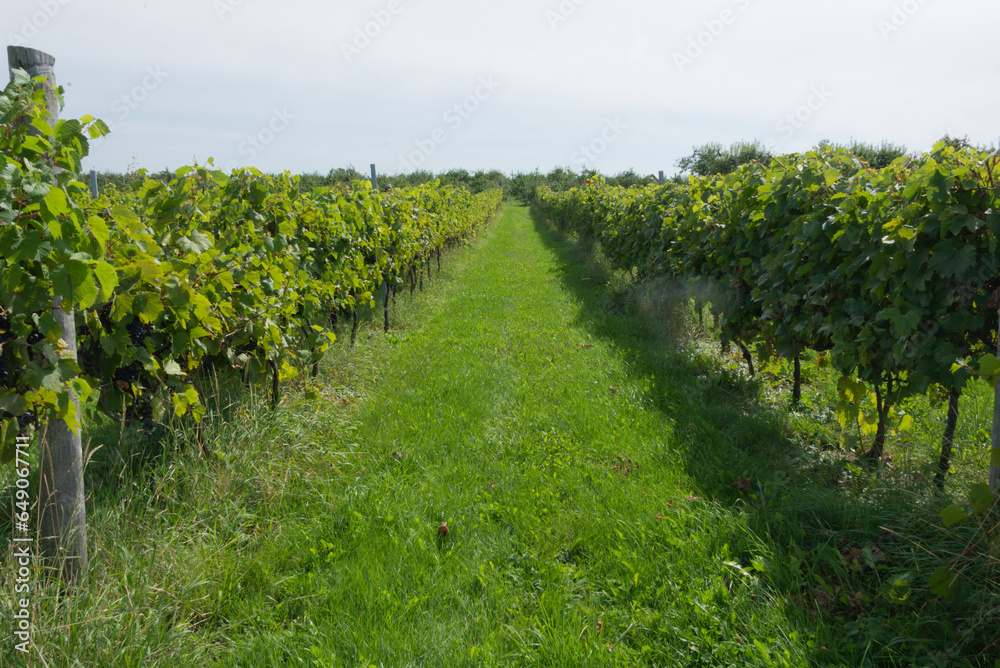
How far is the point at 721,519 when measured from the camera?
10.6 feet

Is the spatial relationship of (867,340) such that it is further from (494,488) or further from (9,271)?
(9,271)

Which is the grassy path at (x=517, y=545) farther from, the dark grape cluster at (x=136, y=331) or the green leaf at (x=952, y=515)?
the dark grape cluster at (x=136, y=331)

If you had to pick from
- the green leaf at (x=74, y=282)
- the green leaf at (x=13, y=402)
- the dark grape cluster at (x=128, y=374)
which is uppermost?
the green leaf at (x=74, y=282)

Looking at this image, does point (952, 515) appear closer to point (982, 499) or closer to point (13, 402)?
point (982, 499)

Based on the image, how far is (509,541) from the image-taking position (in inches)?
127

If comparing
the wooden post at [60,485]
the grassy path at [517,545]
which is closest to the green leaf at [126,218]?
the wooden post at [60,485]

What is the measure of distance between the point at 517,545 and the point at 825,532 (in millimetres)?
1632

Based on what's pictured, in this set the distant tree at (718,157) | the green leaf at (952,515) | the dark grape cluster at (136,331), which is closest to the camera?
the green leaf at (952,515)

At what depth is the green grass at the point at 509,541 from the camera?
7.72 ft

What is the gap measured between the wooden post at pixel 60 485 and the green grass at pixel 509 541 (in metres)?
0.11

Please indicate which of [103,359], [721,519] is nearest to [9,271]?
[103,359]

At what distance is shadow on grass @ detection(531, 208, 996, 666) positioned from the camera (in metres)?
2.35

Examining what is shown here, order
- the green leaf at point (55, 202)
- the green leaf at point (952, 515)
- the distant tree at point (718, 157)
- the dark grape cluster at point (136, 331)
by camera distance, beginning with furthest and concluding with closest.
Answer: the distant tree at point (718, 157)
the dark grape cluster at point (136, 331)
the green leaf at point (952, 515)
the green leaf at point (55, 202)

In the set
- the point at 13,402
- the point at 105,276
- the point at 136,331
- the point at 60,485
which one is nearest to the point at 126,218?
the point at 136,331
